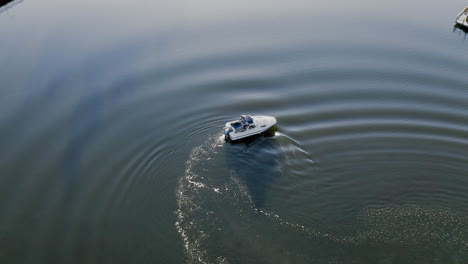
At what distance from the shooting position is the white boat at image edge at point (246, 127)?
33.2 meters

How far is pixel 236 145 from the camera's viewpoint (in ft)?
110

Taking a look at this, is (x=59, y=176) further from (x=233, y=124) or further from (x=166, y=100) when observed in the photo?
(x=233, y=124)

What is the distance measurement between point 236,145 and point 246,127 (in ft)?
6.58

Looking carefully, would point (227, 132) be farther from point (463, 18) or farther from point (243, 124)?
point (463, 18)

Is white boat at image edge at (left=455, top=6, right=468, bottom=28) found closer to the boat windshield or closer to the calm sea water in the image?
the calm sea water

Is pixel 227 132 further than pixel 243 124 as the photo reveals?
No

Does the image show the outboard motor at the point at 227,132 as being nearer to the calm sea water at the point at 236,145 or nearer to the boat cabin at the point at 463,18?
the calm sea water at the point at 236,145

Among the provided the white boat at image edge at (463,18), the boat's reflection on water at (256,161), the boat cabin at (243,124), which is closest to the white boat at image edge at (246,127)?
the boat cabin at (243,124)

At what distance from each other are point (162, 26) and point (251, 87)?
22863 mm

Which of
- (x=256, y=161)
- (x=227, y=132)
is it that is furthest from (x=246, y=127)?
(x=256, y=161)

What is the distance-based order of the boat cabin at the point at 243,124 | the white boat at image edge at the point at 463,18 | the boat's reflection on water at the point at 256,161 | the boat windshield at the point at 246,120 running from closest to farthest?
the boat's reflection on water at the point at 256,161
the boat cabin at the point at 243,124
the boat windshield at the point at 246,120
the white boat at image edge at the point at 463,18

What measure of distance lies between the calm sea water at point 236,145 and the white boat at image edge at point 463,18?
1157 millimetres

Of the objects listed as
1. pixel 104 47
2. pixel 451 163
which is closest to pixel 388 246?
pixel 451 163

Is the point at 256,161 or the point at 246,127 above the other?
the point at 246,127
